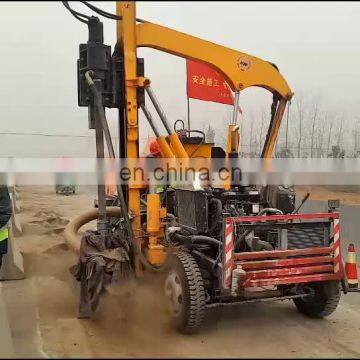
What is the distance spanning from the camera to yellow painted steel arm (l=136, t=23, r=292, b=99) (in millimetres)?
4535

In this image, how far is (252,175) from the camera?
4.99m

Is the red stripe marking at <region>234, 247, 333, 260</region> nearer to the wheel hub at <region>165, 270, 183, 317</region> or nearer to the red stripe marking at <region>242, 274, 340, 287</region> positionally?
the red stripe marking at <region>242, 274, 340, 287</region>

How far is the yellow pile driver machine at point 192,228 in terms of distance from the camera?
13.3 ft

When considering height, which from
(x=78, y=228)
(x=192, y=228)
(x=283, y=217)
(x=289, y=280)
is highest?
(x=283, y=217)

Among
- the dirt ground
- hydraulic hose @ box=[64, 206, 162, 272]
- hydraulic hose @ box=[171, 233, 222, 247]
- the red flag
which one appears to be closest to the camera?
the dirt ground


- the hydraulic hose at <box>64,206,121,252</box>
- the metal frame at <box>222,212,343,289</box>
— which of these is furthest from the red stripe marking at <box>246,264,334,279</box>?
the hydraulic hose at <box>64,206,121,252</box>

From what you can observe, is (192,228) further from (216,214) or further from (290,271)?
(290,271)

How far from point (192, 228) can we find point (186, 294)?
0.70 m

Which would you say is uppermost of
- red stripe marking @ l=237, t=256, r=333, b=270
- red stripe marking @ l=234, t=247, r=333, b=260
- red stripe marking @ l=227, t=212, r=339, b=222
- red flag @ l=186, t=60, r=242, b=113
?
red flag @ l=186, t=60, r=242, b=113

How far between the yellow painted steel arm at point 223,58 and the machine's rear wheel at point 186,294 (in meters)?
1.99

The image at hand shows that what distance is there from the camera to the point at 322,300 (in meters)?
4.56

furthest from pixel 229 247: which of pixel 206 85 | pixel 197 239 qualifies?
pixel 206 85

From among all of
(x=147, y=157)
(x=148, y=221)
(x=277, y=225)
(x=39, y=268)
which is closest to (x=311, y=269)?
(x=277, y=225)

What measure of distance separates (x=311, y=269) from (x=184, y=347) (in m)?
2.89
